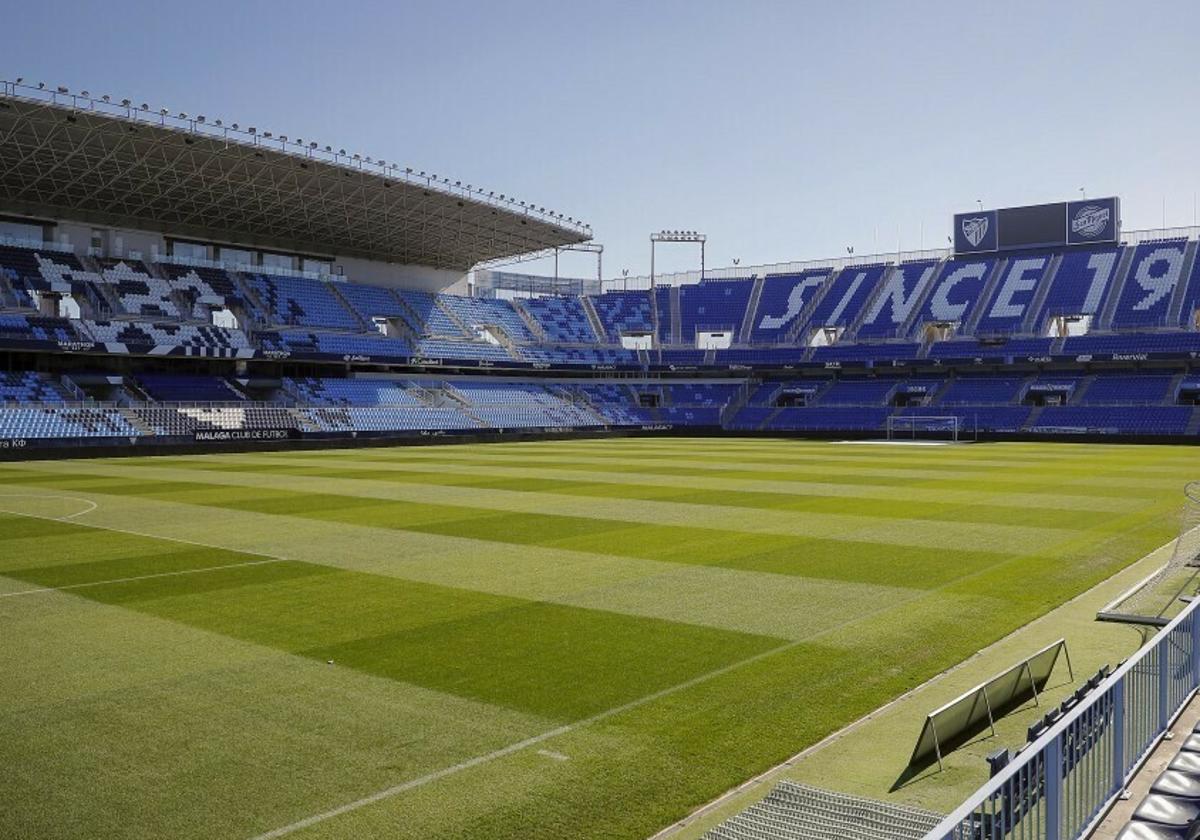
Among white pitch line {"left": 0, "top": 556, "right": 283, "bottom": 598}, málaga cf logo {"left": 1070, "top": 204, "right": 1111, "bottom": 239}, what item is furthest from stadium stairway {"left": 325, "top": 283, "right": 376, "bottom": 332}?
white pitch line {"left": 0, "top": 556, "right": 283, "bottom": 598}

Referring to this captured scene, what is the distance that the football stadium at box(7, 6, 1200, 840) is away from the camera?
684cm

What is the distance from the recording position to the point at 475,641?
443 inches

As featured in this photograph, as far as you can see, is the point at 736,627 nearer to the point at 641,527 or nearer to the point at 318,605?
the point at 318,605

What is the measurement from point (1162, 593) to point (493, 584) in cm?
935

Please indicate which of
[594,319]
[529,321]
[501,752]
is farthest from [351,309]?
[501,752]

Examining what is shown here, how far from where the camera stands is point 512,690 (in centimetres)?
941

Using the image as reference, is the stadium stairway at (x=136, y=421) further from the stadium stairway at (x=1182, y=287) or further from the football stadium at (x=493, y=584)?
the stadium stairway at (x=1182, y=287)

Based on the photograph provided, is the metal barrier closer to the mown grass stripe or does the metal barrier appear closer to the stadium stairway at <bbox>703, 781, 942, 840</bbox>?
the stadium stairway at <bbox>703, 781, 942, 840</bbox>

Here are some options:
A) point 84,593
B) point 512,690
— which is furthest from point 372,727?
point 84,593

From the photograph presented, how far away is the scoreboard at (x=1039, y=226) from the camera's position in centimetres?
7244

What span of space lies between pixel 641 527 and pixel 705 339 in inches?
2557

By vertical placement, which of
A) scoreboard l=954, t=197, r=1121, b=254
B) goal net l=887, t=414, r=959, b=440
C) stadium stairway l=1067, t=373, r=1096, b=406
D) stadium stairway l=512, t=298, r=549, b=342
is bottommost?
goal net l=887, t=414, r=959, b=440

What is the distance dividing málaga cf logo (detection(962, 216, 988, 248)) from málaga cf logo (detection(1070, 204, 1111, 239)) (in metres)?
6.27

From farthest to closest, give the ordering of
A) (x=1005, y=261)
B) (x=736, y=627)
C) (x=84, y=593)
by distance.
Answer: (x=1005, y=261) → (x=84, y=593) → (x=736, y=627)
